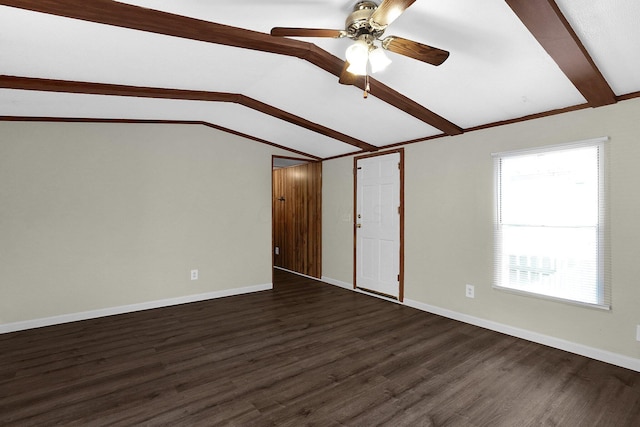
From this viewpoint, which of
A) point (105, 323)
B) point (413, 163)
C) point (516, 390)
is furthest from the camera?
point (413, 163)

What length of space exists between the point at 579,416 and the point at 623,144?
2.02 metres

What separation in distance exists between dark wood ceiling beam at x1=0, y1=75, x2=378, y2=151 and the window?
7.16 ft

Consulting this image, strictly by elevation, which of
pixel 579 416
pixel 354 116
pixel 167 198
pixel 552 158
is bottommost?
pixel 579 416

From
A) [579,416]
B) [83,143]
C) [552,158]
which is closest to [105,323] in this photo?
[83,143]

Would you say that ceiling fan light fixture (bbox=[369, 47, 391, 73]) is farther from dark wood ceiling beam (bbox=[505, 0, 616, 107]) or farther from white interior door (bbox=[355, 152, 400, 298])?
white interior door (bbox=[355, 152, 400, 298])

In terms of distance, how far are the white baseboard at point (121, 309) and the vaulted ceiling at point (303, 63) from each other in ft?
7.12

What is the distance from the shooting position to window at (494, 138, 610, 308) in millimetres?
2650

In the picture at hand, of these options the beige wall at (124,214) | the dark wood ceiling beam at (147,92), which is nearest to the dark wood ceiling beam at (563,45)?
the dark wood ceiling beam at (147,92)

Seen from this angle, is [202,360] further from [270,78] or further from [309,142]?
[309,142]

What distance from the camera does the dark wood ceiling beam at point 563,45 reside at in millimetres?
1673

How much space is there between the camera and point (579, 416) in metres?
1.94

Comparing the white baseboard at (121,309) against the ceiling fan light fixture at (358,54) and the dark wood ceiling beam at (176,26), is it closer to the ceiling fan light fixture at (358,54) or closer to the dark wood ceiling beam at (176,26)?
the dark wood ceiling beam at (176,26)

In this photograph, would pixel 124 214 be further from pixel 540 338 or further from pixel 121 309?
pixel 540 338

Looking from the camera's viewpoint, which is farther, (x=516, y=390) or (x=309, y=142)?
(x=309, y=142)
